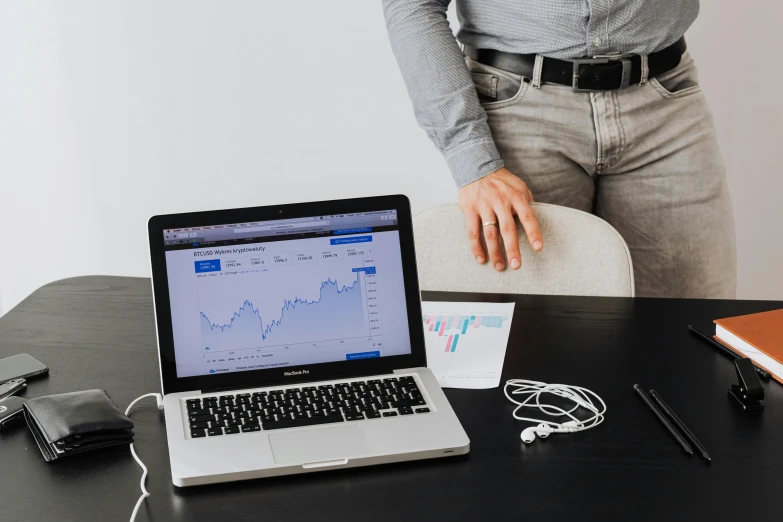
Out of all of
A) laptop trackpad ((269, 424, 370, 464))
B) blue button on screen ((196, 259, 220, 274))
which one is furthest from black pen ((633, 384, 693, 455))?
blue button on screen ((196, 259, 220, 274))

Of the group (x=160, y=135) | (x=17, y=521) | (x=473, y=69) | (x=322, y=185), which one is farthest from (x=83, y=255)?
(x=17, y=521)

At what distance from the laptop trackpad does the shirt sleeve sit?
0.81 m

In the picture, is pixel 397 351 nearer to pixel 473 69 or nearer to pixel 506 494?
pixel 506 494

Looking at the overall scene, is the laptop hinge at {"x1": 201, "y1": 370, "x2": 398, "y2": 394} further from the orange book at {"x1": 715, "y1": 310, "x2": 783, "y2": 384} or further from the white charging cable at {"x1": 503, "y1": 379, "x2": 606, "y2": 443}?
the orange book at {"x1": 715, "y1": 310, "x2": 783, "y2": 384}

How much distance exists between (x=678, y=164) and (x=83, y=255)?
208 cm

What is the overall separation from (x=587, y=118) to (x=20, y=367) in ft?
3.80

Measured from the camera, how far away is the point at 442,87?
1791 millimetres

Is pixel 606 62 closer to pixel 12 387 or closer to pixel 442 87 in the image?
pixel 442 87

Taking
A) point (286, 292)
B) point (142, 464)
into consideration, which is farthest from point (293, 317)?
point (142, 464)

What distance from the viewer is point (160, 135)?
286cm

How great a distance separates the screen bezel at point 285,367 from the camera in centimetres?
114

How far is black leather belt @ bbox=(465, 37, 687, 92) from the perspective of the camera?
1.74 meters

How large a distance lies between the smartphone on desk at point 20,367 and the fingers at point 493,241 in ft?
2.58

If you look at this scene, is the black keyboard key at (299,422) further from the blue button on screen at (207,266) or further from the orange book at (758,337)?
the orange book at (758,337)
